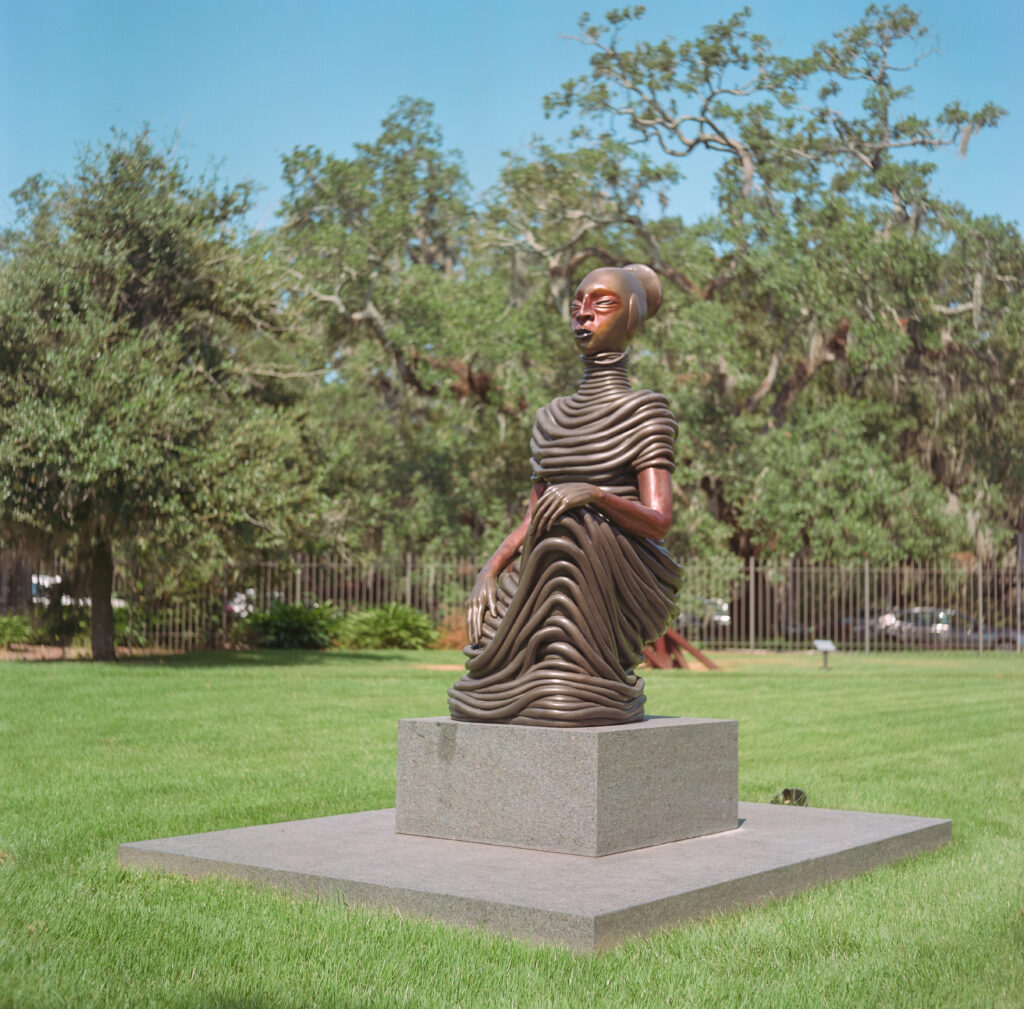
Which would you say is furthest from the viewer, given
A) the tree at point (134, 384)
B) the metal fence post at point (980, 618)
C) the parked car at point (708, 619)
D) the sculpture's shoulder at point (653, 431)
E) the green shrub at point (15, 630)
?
the parked car at point (708, 619)

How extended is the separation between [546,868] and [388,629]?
2163 centimetres

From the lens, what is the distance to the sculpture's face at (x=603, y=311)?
7559 mm

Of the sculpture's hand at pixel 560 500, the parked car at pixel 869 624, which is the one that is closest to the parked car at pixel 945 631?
the parked car at pixel 869 624

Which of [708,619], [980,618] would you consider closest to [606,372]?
[708,619]

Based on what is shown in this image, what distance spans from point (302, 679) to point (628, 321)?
488 inches

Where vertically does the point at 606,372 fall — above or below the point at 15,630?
above

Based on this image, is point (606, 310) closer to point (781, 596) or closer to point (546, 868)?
point (546, 868)

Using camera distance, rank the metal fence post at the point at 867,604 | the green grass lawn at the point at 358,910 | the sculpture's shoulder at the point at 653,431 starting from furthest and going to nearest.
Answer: the metal fence post at the point at 867,604 → the sculpture's shoulder at the point at 653,431 → the green grass lawn at the point at 358,910

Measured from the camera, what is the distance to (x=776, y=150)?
30703 mm

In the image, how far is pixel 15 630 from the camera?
25.3 metres

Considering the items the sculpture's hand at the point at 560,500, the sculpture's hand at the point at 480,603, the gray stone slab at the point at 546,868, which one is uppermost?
the sculpture's hand at the point at 560,500

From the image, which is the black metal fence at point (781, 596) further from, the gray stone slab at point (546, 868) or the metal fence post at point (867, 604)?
the gray stone slab at point (546, 868)

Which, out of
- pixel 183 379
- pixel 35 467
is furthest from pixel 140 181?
pixel 35 467

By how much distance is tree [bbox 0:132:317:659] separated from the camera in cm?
1931
